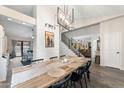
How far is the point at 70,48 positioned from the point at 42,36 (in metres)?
2.44

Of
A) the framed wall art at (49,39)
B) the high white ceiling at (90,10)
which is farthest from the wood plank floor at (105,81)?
the high white ceiling at (90,10)

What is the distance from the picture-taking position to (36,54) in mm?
6301

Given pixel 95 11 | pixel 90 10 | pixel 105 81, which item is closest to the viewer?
pixel 105 81

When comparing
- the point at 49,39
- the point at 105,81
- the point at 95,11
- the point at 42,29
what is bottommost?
the point at 105,81

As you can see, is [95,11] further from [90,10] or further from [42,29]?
[42,29]

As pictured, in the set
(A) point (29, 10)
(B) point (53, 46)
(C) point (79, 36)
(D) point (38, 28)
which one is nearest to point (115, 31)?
(C) point (79, 36)

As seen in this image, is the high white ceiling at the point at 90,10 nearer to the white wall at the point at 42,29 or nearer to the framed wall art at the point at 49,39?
the white wall at the point at 42,29

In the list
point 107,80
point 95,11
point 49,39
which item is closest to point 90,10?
point 95,11

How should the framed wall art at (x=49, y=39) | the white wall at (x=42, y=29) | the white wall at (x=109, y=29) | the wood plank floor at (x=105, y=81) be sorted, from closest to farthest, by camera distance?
the wood plank floor at (x=105, y=81) < the white wall at (x=42, y=29) < the white wall at (x=109, y=29) < the framed wall art at (x=49, y=39)

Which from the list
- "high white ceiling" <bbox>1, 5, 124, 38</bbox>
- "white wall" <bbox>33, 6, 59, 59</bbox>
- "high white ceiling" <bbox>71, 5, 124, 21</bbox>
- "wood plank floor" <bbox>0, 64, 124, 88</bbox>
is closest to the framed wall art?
"white wall" <bbox>33, 6, 59, 59</bbox>

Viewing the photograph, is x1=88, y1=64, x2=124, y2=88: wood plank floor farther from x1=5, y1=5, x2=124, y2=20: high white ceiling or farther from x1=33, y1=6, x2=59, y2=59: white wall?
x1=5, y1=5, x2=124, y2=20: high white ceiling

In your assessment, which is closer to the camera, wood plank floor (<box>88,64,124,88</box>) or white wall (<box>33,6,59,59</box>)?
wood plank floor (<box>88,64,124,88</box>)

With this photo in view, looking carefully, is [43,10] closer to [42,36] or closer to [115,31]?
[42,36]

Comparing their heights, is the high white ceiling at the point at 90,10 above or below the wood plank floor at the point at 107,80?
above
